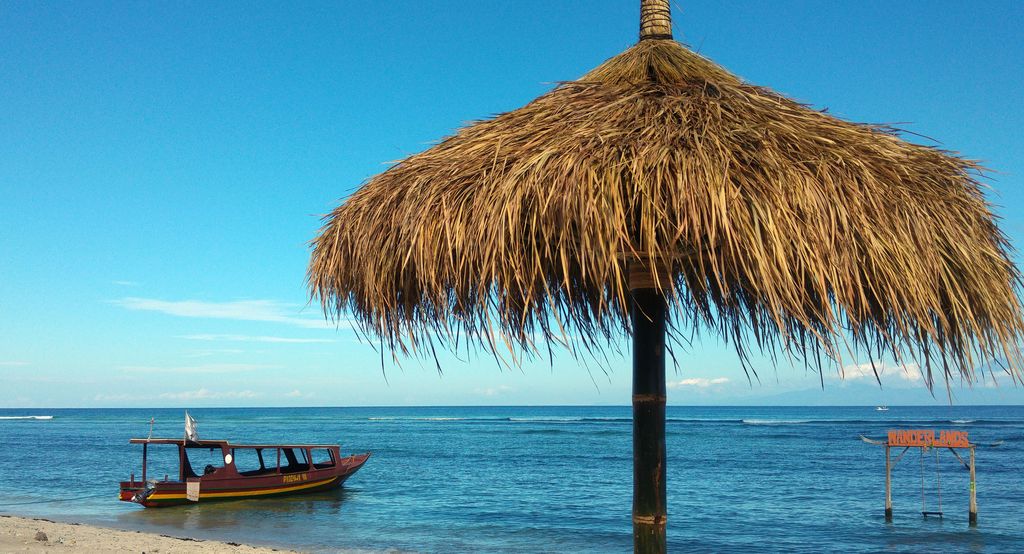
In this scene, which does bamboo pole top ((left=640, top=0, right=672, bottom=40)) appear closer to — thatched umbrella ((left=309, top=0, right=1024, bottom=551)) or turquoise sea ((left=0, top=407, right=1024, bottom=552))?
thatched umbrella ((left=309, top=0, right=1024, bottom=551))

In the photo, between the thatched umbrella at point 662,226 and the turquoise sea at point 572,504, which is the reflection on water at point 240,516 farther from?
the thatched umbrella at point 662,226

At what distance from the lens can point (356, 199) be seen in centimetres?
440

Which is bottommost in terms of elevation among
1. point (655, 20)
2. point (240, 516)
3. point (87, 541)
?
point (240, 516)

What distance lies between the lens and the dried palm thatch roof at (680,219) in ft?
10.5

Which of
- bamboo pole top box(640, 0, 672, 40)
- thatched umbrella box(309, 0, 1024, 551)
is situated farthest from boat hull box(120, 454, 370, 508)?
bamboo pole top box(640, 0, 672, 40)

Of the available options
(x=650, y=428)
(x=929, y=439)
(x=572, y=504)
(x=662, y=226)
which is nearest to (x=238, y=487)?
(x=572, y=504)

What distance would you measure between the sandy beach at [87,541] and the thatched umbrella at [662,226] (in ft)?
33.8

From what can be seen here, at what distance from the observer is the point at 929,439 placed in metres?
17.0

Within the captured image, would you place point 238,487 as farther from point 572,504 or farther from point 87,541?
point 572,504

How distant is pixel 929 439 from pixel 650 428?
15.7 m

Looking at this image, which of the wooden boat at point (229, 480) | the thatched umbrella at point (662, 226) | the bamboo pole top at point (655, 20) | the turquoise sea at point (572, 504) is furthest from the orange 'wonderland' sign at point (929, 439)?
the wooden boat at point (229, 480)

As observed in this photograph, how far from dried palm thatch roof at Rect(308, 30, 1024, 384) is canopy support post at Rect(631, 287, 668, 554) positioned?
46cm

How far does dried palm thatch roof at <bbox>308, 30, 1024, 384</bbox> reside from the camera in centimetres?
319

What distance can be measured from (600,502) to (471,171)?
1966 cm
